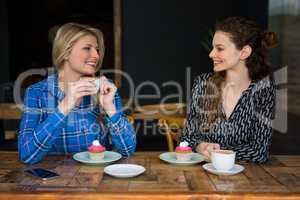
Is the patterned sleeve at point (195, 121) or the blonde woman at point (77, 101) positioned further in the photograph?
the patterned sleeve at point (195, 121)

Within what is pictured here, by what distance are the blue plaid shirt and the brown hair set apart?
479mm

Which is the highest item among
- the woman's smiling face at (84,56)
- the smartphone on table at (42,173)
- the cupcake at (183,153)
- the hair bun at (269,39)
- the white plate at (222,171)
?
the hair bun at (269,39)

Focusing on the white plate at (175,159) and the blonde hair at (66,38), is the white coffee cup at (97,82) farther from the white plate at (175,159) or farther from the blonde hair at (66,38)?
the white plate at (175,159)

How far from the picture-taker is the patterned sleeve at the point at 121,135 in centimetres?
175

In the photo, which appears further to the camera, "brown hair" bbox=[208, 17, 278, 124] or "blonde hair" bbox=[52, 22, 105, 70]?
"brown hair" bbox=[208, 17, 278, 124]

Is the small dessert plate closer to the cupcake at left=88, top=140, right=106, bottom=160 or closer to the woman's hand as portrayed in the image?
the cupcake at left=88, top=140, right=106, bottom=160

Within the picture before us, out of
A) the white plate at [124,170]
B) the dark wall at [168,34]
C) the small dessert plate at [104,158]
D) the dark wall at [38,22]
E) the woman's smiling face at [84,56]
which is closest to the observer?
the white plate at [124,170]

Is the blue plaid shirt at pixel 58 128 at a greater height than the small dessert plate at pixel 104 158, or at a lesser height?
greater

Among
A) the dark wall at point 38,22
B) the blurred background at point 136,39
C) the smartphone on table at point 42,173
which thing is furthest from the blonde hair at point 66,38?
the dark wall at point 38,22

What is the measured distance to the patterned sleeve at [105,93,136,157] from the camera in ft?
5.75

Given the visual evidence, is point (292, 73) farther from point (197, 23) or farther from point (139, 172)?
point (139, 172)

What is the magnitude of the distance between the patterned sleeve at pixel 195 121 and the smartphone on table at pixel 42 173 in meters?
0.72

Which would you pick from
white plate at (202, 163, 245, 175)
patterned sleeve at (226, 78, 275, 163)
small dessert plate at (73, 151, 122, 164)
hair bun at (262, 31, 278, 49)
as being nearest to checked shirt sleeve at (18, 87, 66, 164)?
small dessert plate at (73, 151, 122, 164)

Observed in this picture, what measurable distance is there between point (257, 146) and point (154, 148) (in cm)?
285
